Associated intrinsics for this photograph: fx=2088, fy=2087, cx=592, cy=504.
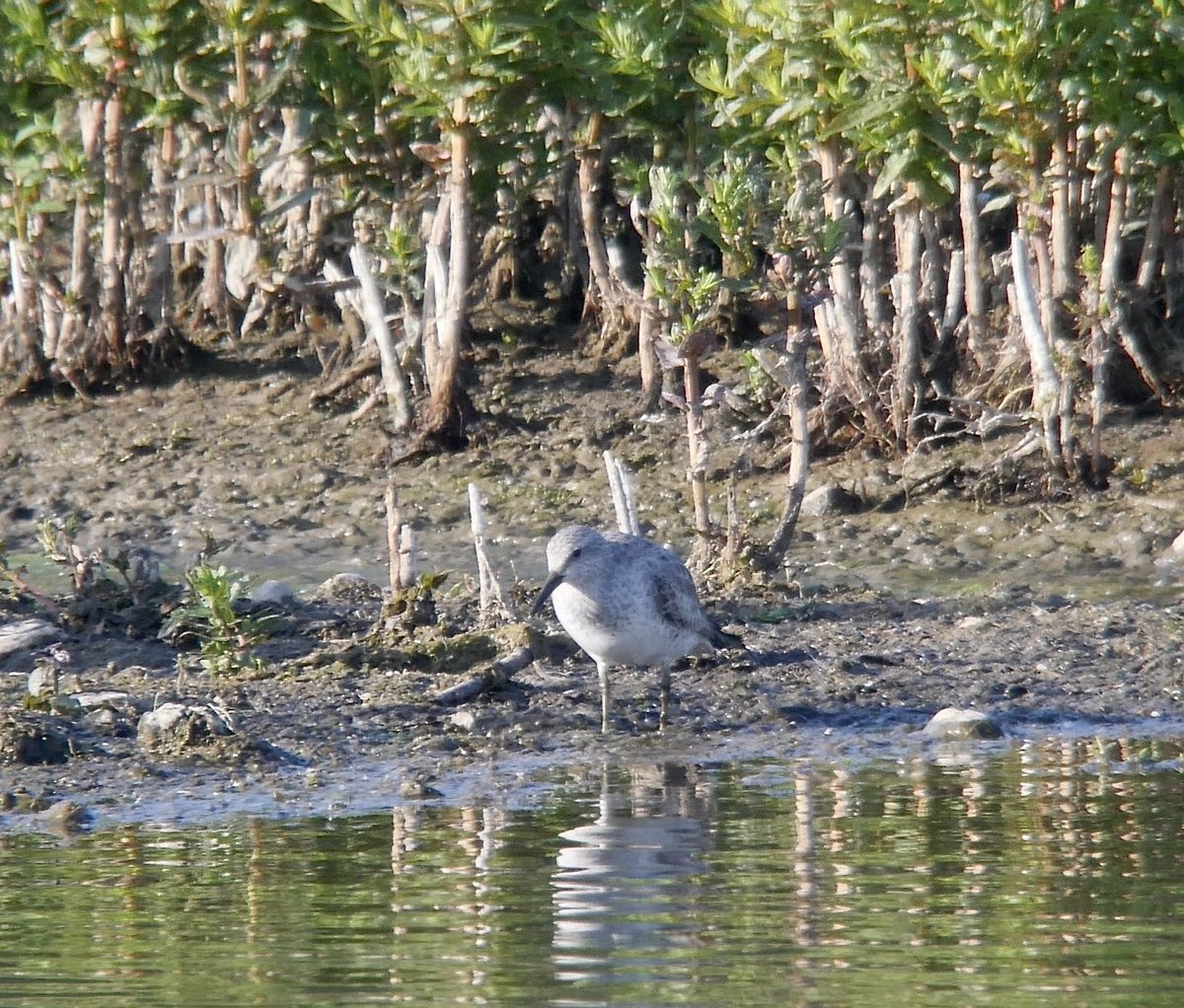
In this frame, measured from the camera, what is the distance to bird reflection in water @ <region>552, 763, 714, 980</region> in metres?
4.85

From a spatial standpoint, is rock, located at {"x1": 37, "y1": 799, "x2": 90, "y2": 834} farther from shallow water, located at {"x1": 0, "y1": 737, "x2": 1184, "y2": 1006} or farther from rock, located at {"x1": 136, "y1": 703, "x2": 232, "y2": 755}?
rock, located at {"x1": 136, "y1": 703, "x2": 232, "y2": 755}

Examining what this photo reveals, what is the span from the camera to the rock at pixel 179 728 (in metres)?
7.45

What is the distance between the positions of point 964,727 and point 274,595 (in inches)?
133

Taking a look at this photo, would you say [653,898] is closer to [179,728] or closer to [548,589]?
[179,728]

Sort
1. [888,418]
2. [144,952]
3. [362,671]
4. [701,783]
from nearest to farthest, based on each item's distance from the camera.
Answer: [144,952] → [701,783] → [362,671] → [888,418]

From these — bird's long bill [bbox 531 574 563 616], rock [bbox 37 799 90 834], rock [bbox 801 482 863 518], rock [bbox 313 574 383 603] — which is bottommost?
rock [bbox 37 799 90 834]

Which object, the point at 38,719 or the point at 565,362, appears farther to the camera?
the point at 565,362

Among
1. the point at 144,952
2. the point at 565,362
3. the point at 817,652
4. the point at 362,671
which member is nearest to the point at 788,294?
the point at 817,652

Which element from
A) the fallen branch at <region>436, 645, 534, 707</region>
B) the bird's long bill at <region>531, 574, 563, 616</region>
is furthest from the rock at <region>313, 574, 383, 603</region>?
the bird's long bill at <region>531, 574, 563, 616</region>

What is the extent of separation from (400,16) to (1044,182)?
3.72m

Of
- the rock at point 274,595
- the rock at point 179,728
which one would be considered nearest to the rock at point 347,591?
the rock at point 274,595

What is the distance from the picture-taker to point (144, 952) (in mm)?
4906

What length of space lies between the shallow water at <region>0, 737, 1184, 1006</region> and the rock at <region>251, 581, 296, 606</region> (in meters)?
2.69

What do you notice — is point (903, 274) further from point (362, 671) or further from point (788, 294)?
point (362, 671)
